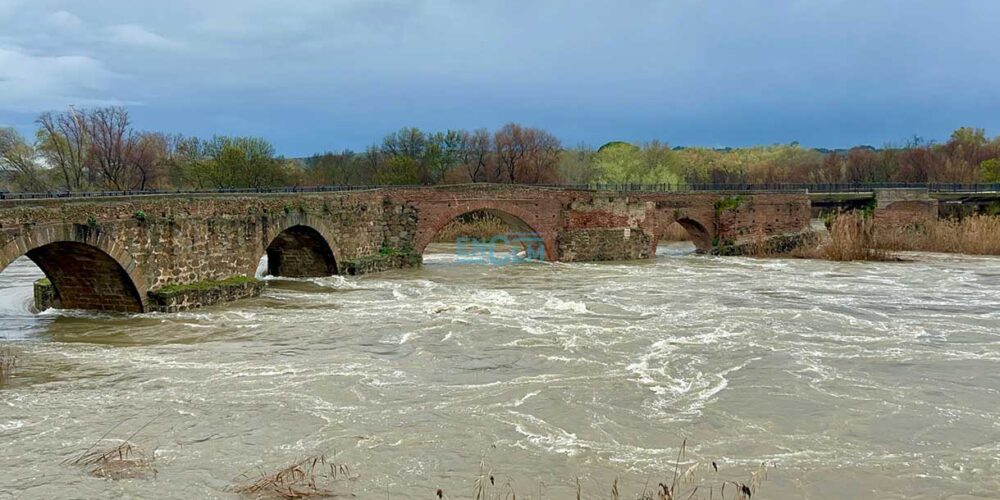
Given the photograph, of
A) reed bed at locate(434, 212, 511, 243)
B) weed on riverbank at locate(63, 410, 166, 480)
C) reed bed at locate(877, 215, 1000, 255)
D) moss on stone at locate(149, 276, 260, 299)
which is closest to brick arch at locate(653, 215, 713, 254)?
reed bed at locate(877, 215, 1000, 255)

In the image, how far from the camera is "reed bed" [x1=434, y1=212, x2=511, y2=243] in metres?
39.7

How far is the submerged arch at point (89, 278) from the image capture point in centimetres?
1569

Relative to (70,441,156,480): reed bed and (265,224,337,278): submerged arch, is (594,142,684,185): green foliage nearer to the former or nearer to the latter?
(265,224,337,278): submerged arch

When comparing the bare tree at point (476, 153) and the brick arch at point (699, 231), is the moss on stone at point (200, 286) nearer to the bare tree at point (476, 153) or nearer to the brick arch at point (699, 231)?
the brick arch at point (699, 231)

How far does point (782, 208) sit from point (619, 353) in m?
25.3

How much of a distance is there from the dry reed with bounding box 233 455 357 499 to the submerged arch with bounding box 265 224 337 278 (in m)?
15.9

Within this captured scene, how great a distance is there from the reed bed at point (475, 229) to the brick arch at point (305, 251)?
15371 mm

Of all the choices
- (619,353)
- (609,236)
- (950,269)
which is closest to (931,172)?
(950,269)

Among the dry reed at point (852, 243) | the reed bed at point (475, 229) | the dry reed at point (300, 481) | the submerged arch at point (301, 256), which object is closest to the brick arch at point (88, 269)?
the submerged arch at point (301, 256)

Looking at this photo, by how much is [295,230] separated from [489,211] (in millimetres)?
8619

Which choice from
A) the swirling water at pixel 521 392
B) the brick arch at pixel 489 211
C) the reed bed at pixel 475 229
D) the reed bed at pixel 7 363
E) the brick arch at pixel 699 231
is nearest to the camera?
the swirling water at pixel 521 392

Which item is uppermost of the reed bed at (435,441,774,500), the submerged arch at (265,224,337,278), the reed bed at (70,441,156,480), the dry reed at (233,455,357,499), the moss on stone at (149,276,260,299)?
the submerged arch at (265,224,337,278)

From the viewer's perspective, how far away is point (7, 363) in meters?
11.8

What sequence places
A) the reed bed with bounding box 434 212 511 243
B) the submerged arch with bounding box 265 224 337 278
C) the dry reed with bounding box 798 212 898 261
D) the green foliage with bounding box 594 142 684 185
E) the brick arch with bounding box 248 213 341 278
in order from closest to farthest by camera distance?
the brick arch with bounding box 248 213 341 278, the submerged arch with bounding box 265 224 337 278, the dry reed with bounding box 798 212 898 261, the reed bed with bounding box 434 212 511 243, the green foliage with bounding box 594 142 684 185
